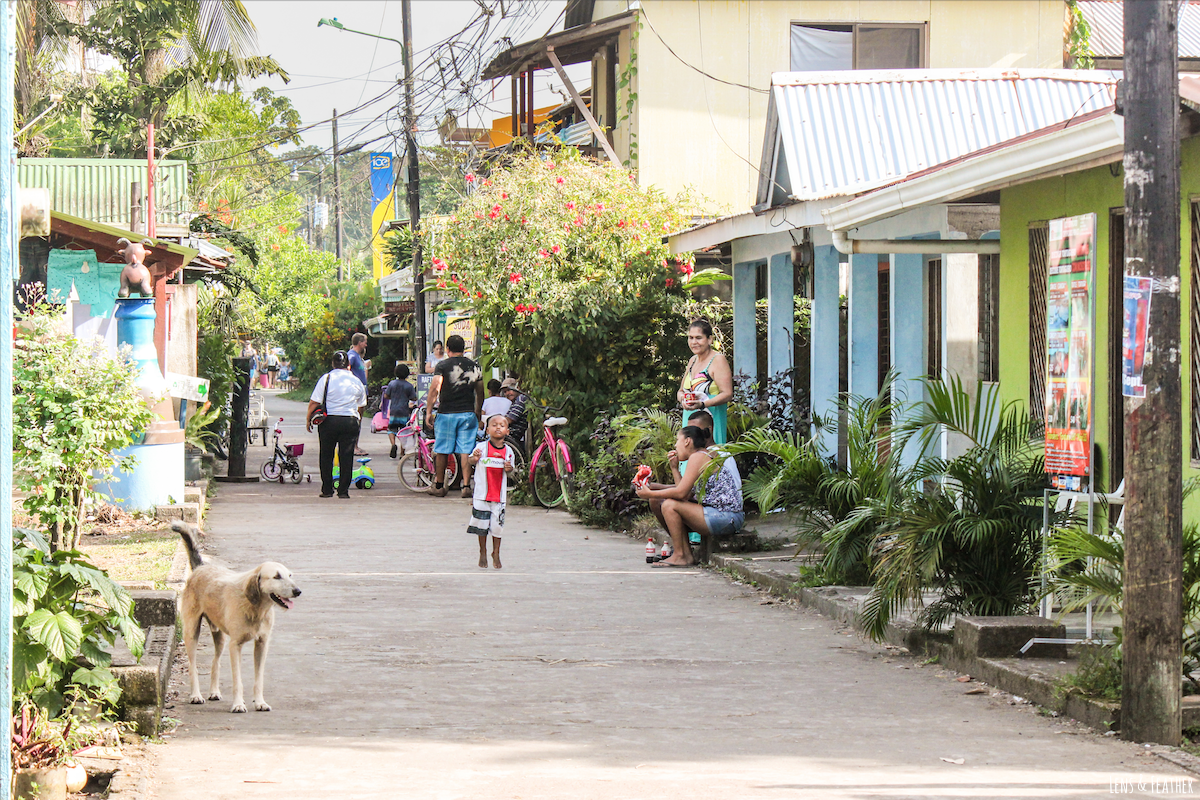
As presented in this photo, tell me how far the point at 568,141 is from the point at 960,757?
60.6 ft

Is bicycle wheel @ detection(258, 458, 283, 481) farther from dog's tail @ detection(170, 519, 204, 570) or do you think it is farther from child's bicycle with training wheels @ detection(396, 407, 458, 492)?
dog's tail @ detection(170, 519, 204, 570)

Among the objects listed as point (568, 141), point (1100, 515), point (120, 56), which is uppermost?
point (120, 56)

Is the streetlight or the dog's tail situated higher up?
the streetlight

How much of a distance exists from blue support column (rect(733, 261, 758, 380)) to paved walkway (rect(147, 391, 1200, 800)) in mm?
6396

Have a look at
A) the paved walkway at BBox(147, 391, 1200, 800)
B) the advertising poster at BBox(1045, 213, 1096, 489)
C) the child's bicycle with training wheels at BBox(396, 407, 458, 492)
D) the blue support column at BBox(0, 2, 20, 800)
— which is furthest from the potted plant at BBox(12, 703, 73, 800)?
the child's bicycle with training wheels at BBox(396, 407, 458, 492)

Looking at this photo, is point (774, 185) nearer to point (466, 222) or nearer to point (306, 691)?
point (466, 222)

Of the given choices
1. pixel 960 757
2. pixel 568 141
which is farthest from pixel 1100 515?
pixel 568 141

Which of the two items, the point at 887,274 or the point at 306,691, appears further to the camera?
the point at 887,274

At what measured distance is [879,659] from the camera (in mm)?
8078

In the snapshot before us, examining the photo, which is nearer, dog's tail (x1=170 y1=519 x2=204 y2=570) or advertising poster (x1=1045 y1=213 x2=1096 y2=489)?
dog's tail (x1=170 y1=519 x2=204 y2=570)

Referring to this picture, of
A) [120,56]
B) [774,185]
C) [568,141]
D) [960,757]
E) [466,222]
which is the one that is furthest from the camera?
[120,56]

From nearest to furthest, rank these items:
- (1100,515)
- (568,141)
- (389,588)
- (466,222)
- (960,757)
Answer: (960,757)
(1100,515)
(389,588)
(466,222)
(568,141)

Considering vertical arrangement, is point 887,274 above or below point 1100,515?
above

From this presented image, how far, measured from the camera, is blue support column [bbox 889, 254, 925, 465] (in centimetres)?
1318
